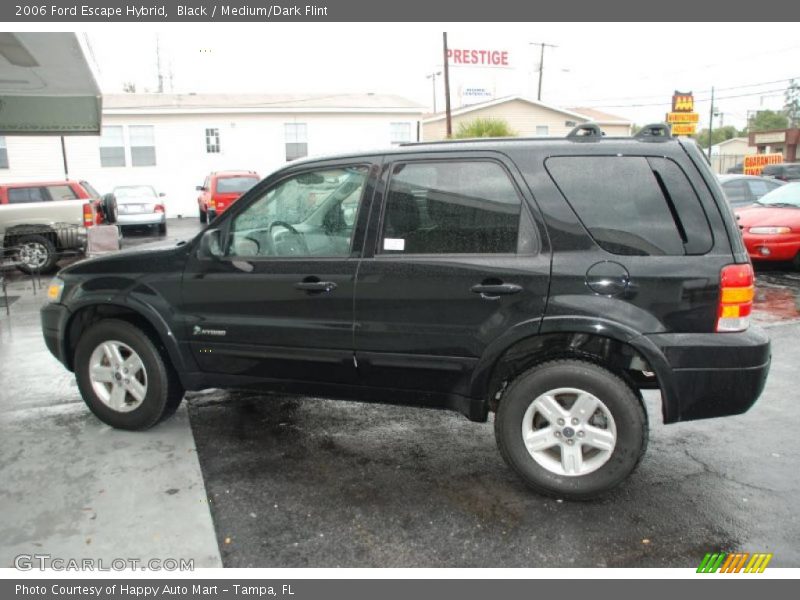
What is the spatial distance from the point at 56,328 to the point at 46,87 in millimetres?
4880

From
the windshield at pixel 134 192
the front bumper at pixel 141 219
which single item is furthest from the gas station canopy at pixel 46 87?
the windshield at pixel 134 192

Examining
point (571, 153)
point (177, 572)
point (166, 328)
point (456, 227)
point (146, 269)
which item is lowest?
point (177, 572)

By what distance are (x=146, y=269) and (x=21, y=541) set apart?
178cm

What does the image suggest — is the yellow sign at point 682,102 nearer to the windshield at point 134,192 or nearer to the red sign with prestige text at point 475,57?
the windshield at point 134,192

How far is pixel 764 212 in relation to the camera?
10.7 m

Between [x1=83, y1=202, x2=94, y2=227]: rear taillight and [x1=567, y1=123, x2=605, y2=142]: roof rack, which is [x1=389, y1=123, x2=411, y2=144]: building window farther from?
[x1=567, y1=123, x2=605, y2=142]: roof rack

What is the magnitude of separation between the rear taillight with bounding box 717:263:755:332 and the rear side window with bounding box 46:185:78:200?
42.3 feet

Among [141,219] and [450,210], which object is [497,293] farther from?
[141,219]

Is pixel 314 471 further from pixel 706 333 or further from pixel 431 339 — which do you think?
pixel 706 333

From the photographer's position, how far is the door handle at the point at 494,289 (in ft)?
11.2

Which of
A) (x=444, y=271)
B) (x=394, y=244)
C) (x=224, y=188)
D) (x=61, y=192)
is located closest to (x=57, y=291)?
(x=394, y=244)

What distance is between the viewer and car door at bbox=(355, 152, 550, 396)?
3457 mm

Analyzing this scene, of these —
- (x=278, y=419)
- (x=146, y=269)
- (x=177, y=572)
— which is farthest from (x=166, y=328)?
(x=177, y=572)

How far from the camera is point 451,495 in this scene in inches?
140
